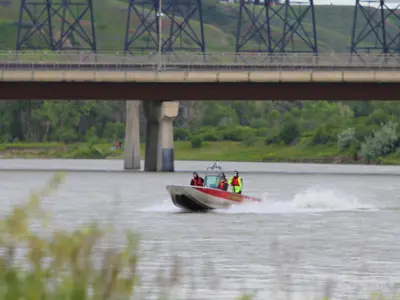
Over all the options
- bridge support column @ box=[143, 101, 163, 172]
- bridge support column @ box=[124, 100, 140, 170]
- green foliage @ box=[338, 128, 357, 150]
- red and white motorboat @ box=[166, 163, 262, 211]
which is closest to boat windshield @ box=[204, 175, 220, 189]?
red and white motorboat @ box=[166, 163, 262, 211]

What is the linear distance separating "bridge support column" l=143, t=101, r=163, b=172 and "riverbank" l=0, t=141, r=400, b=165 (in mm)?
50535

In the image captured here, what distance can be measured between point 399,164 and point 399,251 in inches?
4908

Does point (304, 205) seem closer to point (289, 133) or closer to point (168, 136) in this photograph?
point (168, 136)

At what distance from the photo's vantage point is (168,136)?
113 m

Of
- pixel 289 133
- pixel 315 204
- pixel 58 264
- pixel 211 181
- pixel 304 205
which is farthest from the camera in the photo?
pixel 289 133

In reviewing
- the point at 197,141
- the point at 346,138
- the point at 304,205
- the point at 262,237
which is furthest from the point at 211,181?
the point at 197,141

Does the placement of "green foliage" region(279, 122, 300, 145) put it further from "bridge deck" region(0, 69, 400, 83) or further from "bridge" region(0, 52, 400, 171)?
"bridge deck" region(0, 69, 400, 83)

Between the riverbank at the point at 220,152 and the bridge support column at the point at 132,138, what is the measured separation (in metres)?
47.5

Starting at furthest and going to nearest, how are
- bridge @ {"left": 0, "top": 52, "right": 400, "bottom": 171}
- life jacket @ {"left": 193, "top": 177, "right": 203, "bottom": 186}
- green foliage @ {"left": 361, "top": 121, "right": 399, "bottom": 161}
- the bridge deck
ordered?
green foliage @ {"left": 361, "top": 121, "right": 399, "bottom": 161}
bridge @ {"left": 0, "top": 52, "right": 400, "bottom": 171}
the bridge deck
life jacket @ {"left": 193, "top": 177, "right": 203, "bottom": 186}

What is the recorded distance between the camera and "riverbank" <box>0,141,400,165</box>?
170500mm

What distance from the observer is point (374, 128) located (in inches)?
6762

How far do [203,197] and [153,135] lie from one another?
2526 inches

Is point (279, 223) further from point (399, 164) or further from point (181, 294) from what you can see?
point (399, 164)

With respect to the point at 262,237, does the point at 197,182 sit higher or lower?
higher
